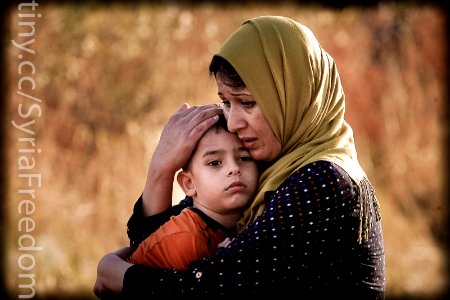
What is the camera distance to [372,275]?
10.8ft

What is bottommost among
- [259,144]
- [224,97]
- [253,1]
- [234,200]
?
[234,200]

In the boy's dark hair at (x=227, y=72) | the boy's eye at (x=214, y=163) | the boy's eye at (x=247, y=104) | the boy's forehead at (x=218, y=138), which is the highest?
the boy's dark hair at (x=227, y=72)

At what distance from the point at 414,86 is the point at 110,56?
3.12 m

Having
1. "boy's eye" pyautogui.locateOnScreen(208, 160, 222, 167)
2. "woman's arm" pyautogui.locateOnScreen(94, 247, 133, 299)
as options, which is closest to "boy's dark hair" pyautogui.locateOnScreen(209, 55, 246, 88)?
"boy's eye" pyautogui.locateOnScreen(208, 160, 222, 167)

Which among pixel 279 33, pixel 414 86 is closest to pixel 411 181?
pixel 414 86

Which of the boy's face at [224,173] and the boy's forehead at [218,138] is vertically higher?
the boy's forehead at [218,138]

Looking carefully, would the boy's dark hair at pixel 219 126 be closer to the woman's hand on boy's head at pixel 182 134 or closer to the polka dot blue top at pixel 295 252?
the woman's hand on boy's head at pixel 182 134

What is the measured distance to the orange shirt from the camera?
11.0ft

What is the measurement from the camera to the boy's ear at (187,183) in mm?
3547

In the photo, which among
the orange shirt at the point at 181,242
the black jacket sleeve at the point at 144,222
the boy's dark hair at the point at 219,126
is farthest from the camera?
the black jacket sleeve at the point at 144,222

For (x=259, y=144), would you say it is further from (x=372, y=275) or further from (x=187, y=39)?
(x=187, y=39)

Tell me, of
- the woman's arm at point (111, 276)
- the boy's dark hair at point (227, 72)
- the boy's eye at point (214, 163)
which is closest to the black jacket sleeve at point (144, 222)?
the woman's arm at point (111, 276)

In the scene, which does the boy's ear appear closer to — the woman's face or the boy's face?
the boy's face

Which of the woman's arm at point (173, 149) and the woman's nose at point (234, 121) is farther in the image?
the woman's arm at point (173, 149)
